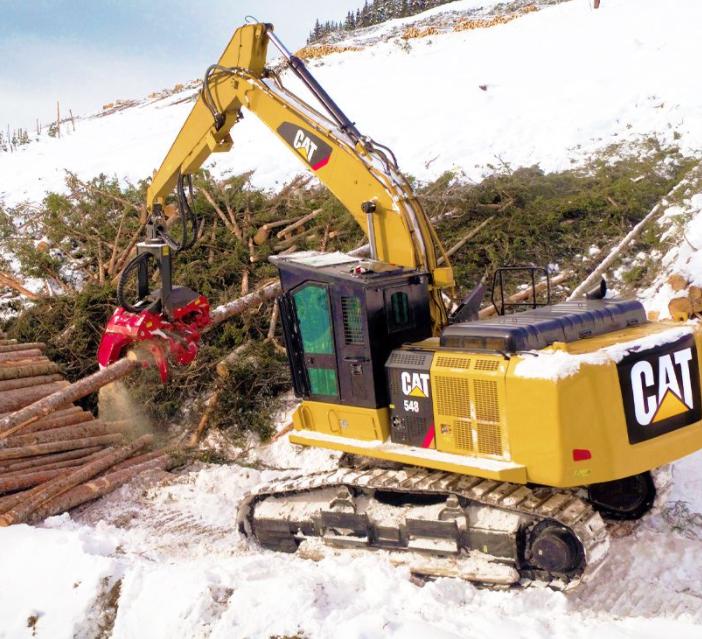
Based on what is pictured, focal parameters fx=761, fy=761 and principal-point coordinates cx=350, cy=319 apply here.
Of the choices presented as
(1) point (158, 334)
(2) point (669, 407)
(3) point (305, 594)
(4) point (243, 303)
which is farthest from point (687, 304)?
(1) point (158, 334)

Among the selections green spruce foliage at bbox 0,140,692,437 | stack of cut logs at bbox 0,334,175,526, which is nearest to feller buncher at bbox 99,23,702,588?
stack of cut logs at bbox 0,334,175,526

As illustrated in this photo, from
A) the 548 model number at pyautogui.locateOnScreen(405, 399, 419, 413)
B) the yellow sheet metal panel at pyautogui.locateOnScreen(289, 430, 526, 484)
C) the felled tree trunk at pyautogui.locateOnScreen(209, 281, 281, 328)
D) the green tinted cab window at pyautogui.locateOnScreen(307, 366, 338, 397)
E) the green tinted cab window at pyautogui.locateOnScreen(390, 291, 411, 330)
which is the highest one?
the green tinted cab window at pyautogui.locateOnScreen(390, 291, 411, 330)

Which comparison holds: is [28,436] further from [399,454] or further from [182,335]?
[399,454]

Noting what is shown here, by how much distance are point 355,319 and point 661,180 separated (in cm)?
816

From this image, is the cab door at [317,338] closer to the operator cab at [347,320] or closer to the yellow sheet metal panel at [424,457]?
the operator cab at [347,320]

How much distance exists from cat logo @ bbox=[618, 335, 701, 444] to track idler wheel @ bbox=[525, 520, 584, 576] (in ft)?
2.42

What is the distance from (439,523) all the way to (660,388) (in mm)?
1724

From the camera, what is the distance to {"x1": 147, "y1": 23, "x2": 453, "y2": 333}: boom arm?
600 centimetres

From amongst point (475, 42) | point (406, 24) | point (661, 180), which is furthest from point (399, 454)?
point (406, 24)

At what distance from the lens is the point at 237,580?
16.8ft

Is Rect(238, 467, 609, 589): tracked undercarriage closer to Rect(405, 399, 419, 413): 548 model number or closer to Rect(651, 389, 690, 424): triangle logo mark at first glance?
Rect(405, 399, 419, 413): 548 model number

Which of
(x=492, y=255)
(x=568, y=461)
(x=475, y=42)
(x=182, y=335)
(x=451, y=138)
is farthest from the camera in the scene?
(x=475, y=42)

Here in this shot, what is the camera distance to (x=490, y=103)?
16.1 meters

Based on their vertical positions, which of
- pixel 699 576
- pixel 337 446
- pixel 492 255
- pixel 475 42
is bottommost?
pixel 699 576
